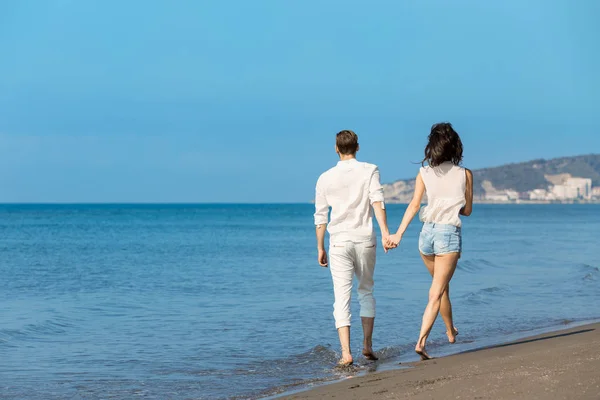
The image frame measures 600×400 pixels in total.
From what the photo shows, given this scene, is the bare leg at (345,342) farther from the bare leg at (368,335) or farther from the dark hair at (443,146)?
the dark hair at (443,146)

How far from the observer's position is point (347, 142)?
7.22 m

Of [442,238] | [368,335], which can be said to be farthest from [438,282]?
[368,335]

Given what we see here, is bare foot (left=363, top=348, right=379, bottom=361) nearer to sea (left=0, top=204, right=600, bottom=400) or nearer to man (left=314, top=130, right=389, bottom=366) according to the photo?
sea (left=0, top=204, right=600, bottom=400)

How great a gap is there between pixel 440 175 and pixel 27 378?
14.5ft

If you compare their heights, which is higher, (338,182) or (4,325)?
(338,182)

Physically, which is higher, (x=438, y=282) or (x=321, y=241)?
(x=321, y=241)

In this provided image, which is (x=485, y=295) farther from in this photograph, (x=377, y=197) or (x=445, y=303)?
(x=377, y=197)

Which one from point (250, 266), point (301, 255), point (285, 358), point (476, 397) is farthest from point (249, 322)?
point (301, 255)

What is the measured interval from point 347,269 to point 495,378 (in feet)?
6.66

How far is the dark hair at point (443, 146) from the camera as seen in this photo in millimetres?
7051

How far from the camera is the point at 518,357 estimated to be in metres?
6.86

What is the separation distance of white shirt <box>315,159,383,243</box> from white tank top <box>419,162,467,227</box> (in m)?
0.44

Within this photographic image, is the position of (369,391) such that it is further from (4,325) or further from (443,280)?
(4,325)

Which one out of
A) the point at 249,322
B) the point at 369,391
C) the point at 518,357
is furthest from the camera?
the point at 249,322
